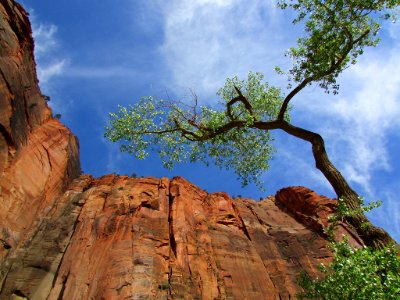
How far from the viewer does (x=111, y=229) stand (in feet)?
74.5

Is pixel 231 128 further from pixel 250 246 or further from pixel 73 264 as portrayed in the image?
pixel 73 264

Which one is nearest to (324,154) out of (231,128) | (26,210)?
(231,128)

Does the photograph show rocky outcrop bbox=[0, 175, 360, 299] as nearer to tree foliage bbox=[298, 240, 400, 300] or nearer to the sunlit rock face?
the sunlit rock face

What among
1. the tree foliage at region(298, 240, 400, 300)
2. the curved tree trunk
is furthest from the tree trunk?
the tree foliage at region(298, 240, 400, 300)

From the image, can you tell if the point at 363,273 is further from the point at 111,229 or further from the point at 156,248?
the point at 111,229

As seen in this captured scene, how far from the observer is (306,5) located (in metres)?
22.7

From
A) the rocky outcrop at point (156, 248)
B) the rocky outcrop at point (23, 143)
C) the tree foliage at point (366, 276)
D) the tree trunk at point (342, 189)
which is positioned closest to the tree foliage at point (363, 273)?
the tree foliage at point (366, 276)

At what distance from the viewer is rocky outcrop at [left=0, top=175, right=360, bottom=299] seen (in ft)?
61.4

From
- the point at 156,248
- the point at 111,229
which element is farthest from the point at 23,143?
the point at 156,248

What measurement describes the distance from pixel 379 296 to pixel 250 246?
43.7 feet

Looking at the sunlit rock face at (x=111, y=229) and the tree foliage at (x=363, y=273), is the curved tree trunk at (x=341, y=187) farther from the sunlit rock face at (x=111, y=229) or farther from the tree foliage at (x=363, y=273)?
the sunlit rock face at (x=111, y=229)

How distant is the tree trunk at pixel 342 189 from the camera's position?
45.6 feet

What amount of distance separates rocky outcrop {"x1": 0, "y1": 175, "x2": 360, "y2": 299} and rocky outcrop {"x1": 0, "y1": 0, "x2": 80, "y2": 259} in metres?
1.22

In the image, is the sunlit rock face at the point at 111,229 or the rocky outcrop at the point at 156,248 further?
the sunlit rock face at the point at 111,229
